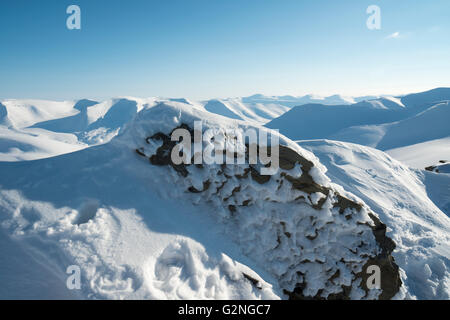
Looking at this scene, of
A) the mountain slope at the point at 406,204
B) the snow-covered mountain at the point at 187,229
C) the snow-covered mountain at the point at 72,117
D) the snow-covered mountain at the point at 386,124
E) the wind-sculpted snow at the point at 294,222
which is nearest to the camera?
the snow-covered mountain at the point at 187,229

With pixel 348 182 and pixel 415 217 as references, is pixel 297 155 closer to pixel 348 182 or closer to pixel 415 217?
pixel 348 182

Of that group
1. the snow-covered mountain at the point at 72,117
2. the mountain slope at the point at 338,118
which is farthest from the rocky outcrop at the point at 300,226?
the snow-covered mountain at the point at 72,117

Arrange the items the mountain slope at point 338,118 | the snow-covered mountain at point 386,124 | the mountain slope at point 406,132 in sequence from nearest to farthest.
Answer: the snow-covered mountain at point 386,124
the mountain slope at point 406,132
the mountain slope at point 338,118

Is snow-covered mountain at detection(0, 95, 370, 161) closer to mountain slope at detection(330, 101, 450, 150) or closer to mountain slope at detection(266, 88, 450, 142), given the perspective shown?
mountain slope at detection(266, 88, 450, 142)

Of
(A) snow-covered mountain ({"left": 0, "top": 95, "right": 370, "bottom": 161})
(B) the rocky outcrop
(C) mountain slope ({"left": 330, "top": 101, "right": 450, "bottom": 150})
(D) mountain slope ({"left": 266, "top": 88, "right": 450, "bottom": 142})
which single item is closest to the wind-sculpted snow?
(B) the rocky outcrop

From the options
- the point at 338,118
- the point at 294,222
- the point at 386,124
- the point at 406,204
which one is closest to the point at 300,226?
the point at 294,222

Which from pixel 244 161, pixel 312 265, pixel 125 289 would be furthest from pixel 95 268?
pixel 312 265

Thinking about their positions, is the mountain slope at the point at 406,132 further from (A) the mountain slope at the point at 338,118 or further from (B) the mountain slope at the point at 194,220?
(B) the mountain slope at the point at 194,220
